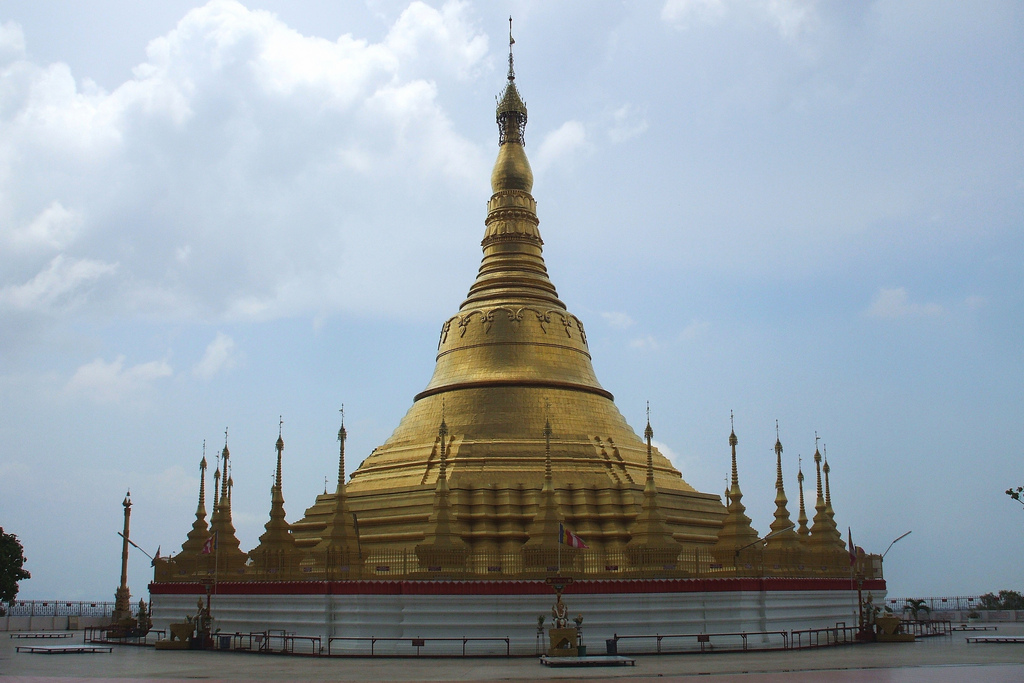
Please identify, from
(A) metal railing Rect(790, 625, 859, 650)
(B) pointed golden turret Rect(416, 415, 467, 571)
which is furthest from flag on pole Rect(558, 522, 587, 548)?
(A) metal railing Rect(790, 625, 859, 650)

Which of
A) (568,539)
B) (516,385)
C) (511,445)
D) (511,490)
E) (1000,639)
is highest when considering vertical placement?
(516,385)

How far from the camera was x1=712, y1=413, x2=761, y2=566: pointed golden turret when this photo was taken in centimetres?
3497

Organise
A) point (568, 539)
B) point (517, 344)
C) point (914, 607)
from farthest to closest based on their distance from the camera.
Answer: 1. point (914, 607)
2. point (517, 344)
3. point (568, 539)

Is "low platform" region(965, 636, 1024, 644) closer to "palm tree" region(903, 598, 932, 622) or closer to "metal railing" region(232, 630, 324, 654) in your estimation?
"palm tree" region(903, 598, 932, 622)

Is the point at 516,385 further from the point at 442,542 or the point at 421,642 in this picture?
the point at 421,642

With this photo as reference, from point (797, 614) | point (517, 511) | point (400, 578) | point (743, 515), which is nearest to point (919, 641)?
point (797, 614)

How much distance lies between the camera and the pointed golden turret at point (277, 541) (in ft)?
113

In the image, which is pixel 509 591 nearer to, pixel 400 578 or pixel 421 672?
pixel 400 578

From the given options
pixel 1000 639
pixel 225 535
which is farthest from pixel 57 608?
pixel 1000 639

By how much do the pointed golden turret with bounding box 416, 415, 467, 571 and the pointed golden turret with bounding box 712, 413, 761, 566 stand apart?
29.7ft

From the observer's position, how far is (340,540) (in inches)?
1330

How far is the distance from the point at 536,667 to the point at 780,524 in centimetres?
1853

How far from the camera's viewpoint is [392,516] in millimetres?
38344

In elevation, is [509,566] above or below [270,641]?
above
